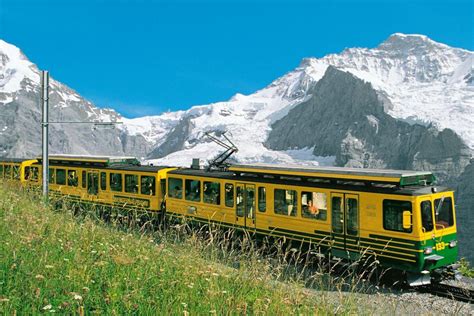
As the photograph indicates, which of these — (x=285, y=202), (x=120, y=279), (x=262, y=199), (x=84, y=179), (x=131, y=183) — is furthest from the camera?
(x=84, y=179)

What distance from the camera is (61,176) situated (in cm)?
2391

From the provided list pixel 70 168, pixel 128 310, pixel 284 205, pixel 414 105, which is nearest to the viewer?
pixel 128 310

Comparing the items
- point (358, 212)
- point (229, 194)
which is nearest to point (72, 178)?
point (229, 194)

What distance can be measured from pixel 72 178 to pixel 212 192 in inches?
398

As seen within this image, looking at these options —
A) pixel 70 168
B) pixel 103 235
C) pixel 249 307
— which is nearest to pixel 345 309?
pixel 249 307

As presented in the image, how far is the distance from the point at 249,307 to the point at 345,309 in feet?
4.00

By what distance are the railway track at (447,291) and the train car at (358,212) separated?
256 millimetres

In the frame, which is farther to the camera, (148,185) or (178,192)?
(148,185)

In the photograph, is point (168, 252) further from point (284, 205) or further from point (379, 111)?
point (379, 111)

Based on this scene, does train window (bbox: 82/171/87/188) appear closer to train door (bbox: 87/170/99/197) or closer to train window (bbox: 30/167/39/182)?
train door (bbox: 87/170/99/197)

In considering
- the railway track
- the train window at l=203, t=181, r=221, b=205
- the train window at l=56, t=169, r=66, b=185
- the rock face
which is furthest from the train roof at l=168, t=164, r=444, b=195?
the rock face

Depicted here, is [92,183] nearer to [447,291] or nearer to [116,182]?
[116,182]

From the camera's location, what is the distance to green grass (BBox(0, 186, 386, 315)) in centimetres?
438

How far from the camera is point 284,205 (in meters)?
14.1
